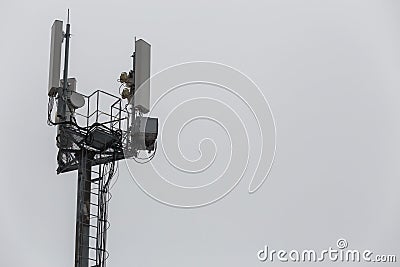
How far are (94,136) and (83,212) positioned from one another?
1376 millimetres

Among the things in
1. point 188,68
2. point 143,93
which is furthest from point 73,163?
point 188,68

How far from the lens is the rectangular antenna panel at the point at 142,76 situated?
12625 mm

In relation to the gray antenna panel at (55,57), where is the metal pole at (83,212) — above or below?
below

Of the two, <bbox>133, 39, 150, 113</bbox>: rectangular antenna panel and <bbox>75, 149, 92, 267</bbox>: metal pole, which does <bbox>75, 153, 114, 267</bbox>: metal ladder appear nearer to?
<bbox>75, 149, 92, 267</bbox>: metal pole

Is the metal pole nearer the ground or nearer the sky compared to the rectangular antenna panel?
nearer the ground

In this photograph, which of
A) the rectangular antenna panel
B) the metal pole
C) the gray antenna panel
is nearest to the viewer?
the metal pole

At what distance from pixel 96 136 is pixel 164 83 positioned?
258 cm

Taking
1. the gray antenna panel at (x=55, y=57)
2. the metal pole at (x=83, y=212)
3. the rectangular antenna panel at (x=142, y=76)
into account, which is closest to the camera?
the metal pole at (x=83, y=212)

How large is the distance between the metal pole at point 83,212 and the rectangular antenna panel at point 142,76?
1347mm

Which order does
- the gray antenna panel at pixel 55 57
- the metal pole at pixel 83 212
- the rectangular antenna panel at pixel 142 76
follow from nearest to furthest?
the metal pole at pixel 83 212, the gray antenna panel at pixel 55 57, the rectangular antenna panel at pixel 142 76

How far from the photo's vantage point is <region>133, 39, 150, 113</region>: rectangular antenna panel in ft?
41.4

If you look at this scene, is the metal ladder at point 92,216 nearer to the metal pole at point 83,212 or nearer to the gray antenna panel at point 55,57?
the metal pole at point 83,212

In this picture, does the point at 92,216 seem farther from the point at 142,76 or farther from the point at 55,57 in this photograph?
the point at 55,57

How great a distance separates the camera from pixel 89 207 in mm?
12234
